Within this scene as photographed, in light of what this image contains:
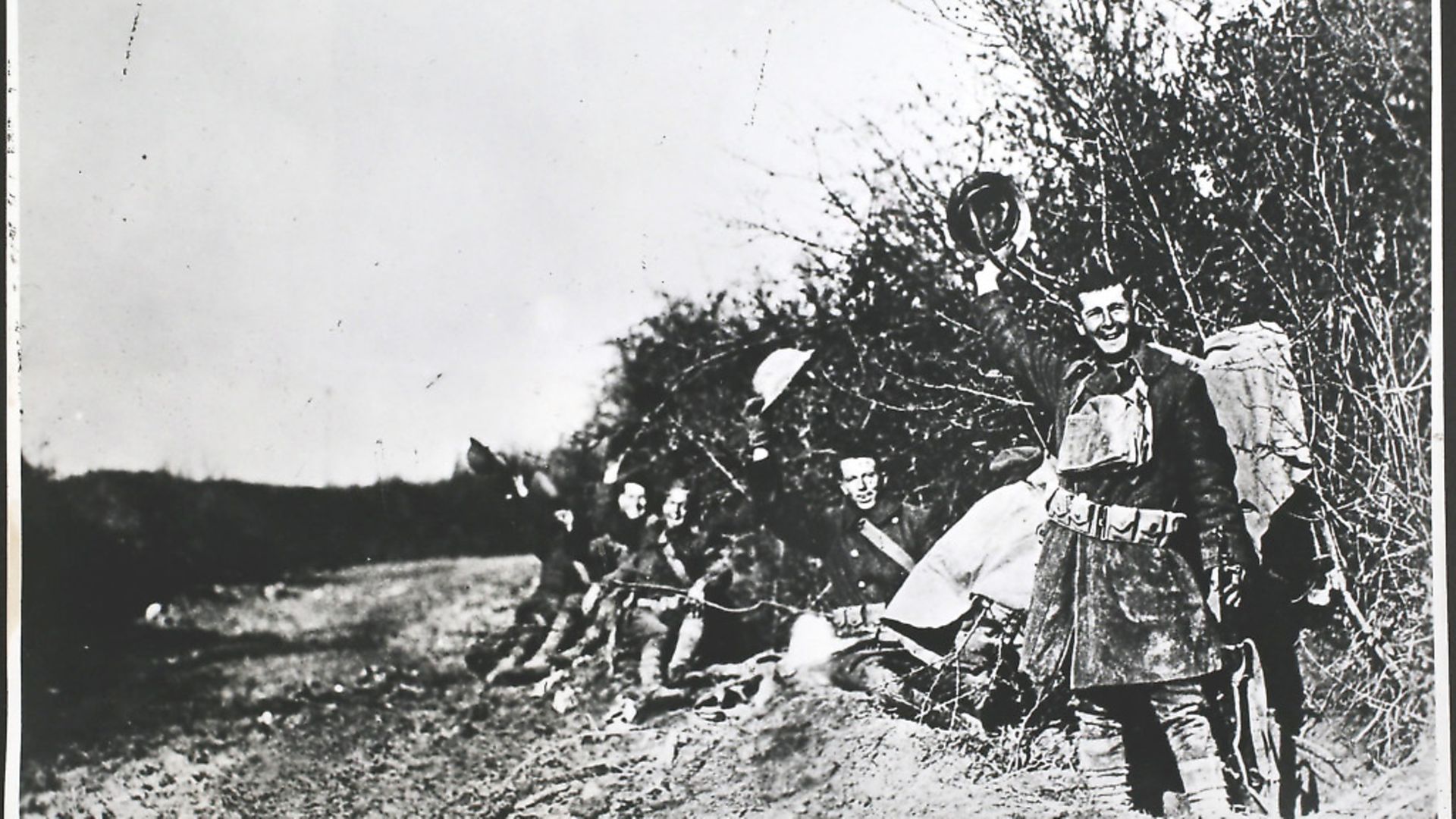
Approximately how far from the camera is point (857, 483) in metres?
2.92

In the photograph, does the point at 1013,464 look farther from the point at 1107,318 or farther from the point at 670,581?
the point at 670,581

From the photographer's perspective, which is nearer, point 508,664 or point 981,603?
point 508,664

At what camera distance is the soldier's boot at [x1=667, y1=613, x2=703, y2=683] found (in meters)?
2.87

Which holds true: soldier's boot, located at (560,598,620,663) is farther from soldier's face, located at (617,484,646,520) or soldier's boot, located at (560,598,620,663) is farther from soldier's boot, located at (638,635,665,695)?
soldier's face, located at (617,484,646,520)

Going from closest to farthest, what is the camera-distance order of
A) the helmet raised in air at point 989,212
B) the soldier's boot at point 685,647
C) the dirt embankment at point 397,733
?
the dirt embankment at point 397,733 < the soldier's boot at point 685,647 < the helmet raised in air at point 989,212

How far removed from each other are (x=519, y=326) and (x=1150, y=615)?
1651 mm

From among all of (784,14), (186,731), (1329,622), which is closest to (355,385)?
(186,731)

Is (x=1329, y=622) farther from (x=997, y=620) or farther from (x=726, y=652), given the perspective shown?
(x=726, y=652)

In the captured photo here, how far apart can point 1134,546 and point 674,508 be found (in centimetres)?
111

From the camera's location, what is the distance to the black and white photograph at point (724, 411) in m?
2.79

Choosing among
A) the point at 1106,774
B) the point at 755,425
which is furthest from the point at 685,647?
the point at 1106,774

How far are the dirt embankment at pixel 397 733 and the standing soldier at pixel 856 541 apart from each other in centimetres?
13

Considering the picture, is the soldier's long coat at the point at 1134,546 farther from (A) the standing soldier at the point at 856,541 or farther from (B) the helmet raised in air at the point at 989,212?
(A) the standing soldier at the point at 856,541

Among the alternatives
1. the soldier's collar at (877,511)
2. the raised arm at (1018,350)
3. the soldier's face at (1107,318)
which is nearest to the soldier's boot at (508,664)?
the soldier's collar at (877,511)
